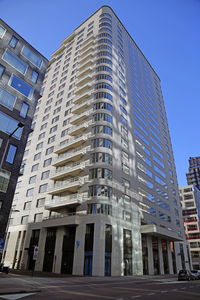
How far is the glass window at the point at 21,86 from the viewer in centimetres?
3022

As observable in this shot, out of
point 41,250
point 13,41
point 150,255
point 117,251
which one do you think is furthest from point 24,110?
point 150,255

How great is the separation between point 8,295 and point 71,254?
82.9 feet

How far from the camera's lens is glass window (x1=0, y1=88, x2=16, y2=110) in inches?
1111

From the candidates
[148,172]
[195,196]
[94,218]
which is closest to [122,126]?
[148,172]

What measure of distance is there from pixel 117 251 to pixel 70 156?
19483mm

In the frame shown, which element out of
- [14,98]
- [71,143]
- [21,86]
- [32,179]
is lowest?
[32,179]

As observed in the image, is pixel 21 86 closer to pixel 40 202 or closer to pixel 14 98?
pixel 14 98

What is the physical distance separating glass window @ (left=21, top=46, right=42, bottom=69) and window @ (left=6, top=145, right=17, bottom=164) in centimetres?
1489

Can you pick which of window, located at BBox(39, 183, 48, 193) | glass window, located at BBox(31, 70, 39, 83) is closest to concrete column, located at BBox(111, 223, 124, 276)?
window, located at BBox(39, 183, 48, 193)

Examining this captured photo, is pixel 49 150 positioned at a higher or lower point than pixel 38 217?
higher

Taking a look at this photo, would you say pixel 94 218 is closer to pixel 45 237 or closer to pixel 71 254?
pixel 71 254

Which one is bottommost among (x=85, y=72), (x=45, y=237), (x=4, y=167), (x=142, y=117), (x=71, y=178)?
(x=45, y=237)

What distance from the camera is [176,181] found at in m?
69.2

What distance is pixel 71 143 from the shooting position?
4459 cm
